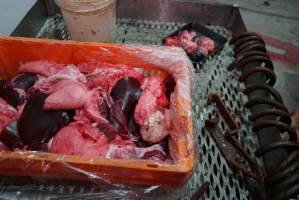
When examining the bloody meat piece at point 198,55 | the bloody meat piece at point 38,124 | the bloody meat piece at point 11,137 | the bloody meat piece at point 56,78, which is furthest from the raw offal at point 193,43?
the bloody meat piece at point 11,137

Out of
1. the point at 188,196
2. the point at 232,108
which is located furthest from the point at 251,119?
the point at 188,196

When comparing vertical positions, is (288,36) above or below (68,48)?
below

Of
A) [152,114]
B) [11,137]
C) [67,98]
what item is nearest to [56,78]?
Answer: [67,98]

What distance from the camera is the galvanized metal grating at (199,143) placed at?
Result: 0.75 m

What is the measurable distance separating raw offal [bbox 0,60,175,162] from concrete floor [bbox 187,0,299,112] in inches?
41.5

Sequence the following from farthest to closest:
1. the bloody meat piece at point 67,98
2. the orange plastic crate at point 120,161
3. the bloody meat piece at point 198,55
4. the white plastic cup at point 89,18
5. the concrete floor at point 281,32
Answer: the concrete floor at point 281,32, the bloody meat piece at point 198,55, the white plastic cup at point 89,18, the bloody meat piece at point 67,98, the orange plastic crate at point 120,161

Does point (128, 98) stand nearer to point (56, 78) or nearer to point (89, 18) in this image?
point (56, 78)

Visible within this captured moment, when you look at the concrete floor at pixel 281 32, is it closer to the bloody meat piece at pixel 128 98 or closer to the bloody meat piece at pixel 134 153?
the bloody meat piece at pixel 128 98

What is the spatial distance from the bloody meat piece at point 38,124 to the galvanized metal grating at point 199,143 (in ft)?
0.43

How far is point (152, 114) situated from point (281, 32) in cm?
192

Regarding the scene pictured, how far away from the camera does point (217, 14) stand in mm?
1513

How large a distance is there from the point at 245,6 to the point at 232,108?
1.69 meters

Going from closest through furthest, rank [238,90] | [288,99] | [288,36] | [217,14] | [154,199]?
[154,199]
[238,90]
[217,14]
[288,99]
[288,36]

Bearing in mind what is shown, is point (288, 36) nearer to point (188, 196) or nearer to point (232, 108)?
point (232, 108)
